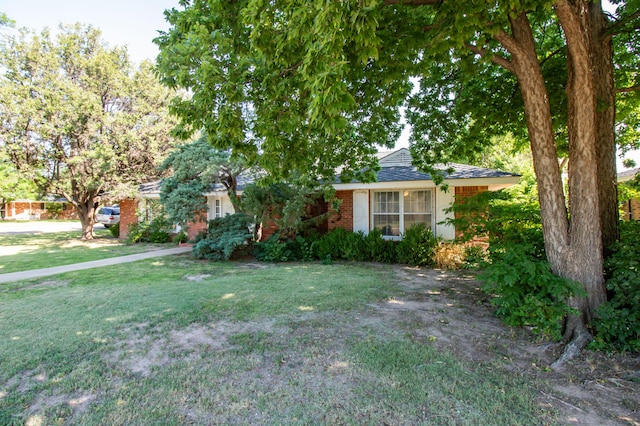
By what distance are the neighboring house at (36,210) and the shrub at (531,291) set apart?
46.0 metres

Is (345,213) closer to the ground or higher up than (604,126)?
Result: closer to the ground

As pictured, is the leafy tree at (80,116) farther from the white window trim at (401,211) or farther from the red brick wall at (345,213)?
the white window trim at (401,211)

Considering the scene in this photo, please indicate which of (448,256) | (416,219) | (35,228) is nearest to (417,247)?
(448,256)

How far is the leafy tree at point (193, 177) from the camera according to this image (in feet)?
36.0

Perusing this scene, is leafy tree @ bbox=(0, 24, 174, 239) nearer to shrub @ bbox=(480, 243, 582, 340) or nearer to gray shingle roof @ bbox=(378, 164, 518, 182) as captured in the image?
gray shingle roof @ bbox=(378, 164, 518, 182)

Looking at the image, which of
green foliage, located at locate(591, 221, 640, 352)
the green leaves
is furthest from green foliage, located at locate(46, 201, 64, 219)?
green foliage, located at locate(591, 221, 640, 352)

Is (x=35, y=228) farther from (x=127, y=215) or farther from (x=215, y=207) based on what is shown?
(x=215, y=207)

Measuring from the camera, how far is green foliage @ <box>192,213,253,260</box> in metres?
11.0

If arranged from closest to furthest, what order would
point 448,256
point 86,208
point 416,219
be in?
point 448,256 < point 416,219 < point 86,208

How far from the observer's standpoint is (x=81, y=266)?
10.2 meters

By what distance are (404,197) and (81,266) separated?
1061 cm

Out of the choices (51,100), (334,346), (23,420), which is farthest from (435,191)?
(51,100)

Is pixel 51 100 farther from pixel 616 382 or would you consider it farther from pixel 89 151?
pixel 616 382

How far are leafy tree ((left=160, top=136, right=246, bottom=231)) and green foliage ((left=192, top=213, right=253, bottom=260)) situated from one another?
0.70 meters
